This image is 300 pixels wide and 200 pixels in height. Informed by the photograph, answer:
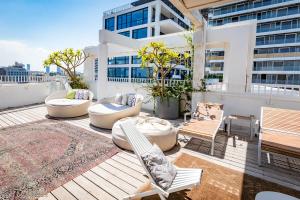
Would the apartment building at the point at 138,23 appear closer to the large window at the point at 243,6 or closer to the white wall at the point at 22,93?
the large window at the point at 243,6

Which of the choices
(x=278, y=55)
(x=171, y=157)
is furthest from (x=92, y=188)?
(x=278, y=55)

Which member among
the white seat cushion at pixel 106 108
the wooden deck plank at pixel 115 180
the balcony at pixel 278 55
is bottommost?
the wooden deck plank at pixel 115 180

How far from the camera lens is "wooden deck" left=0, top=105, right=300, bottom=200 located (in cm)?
228

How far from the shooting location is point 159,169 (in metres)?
2.04

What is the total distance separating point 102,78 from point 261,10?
107 feet

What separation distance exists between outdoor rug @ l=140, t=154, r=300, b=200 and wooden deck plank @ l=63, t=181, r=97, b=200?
704 millimetres

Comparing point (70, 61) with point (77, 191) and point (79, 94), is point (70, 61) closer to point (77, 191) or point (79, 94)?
point (79, 94)

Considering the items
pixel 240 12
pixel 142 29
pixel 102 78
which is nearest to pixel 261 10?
pixel 240 12

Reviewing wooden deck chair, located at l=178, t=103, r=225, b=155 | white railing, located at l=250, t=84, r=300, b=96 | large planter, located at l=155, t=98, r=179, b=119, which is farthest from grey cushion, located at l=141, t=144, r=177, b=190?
white railing, located at l=250, t=84, r=300, b=96

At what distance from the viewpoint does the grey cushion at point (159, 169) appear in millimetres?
1966

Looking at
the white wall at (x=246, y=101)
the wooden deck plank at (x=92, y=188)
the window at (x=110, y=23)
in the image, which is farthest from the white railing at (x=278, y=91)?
the window at (x=110, y=23)

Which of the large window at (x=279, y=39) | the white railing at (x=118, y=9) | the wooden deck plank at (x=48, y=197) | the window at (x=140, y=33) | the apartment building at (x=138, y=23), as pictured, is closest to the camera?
the wooden deck plank at (x=48, y=197)

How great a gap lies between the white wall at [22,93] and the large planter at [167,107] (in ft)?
21.7

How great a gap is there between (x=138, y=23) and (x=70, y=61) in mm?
17269
